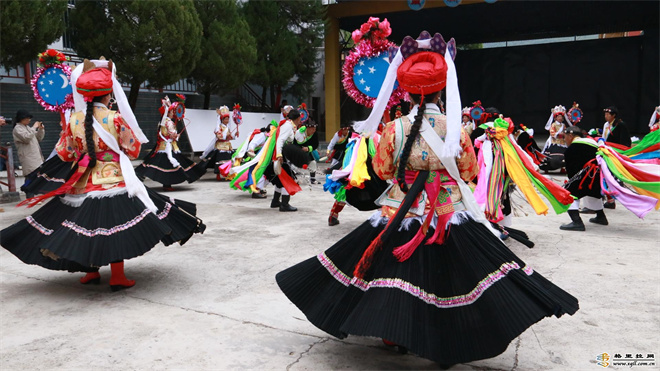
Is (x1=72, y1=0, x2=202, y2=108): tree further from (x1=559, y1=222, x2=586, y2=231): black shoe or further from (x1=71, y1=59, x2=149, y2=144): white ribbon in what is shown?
(x1=559, y1=222, x2=586, y2=231): black shoe

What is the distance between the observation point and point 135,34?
13367mm

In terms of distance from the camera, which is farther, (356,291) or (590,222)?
(590,222)

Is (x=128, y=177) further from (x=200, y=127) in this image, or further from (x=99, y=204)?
(x=200, y=127)

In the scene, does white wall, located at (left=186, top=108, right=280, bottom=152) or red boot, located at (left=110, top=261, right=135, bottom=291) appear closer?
red boot, located at (left=110, top=261, right=135, bottom=291)

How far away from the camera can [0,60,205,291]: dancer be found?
13.9 ft

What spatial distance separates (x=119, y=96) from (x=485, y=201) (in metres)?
3.91

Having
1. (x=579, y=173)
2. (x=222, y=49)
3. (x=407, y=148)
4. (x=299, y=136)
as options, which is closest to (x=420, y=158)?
(x=407, y=148)

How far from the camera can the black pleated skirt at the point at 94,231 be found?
13.5ft

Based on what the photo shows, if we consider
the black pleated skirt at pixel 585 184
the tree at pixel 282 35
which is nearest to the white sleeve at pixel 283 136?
the black pleated skirt at pixel 585 184

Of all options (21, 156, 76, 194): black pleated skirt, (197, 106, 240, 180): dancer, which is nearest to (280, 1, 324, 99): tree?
(197, 106, 240, 180): dancer

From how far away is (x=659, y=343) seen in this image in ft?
11.4

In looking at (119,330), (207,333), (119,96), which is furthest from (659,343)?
(119,96)

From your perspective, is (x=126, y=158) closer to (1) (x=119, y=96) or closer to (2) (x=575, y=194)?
(1) (x=119, y=96)

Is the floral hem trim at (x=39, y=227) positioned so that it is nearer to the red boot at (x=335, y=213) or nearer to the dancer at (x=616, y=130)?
the red boot at (x=335, y=213)
